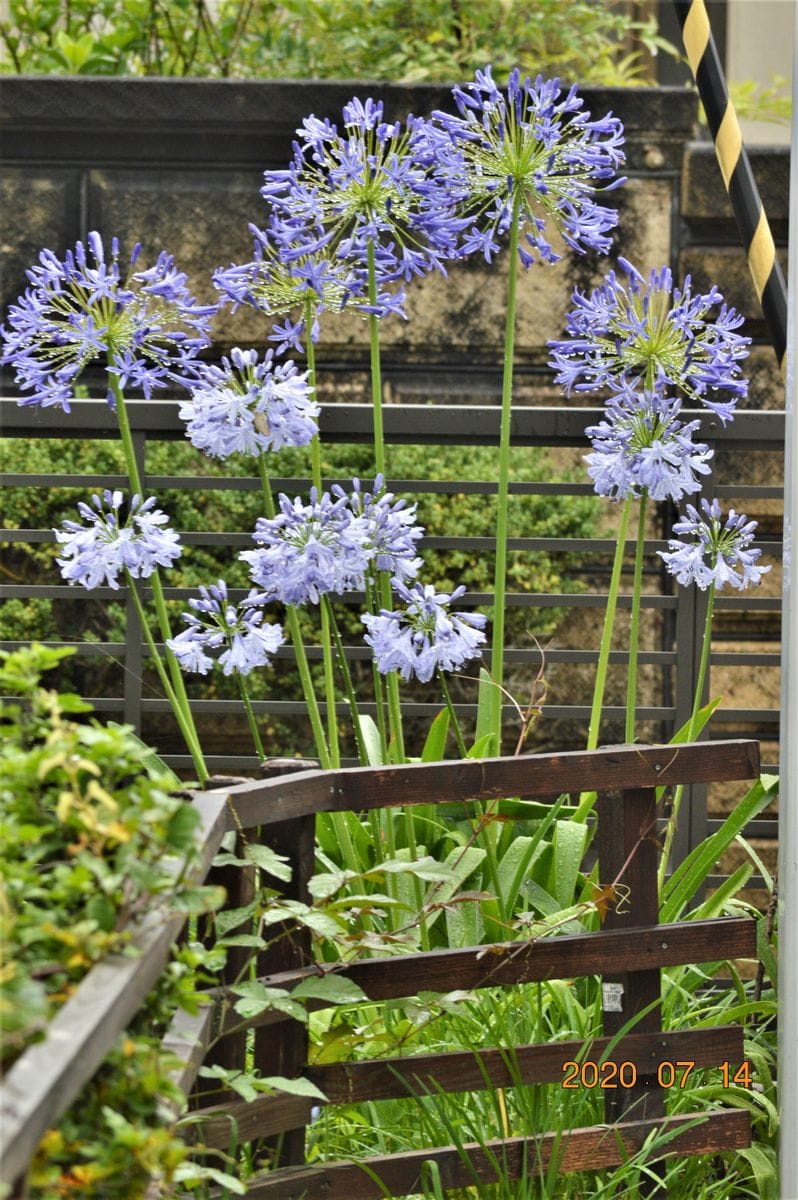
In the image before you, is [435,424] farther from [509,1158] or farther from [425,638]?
[509,1158]

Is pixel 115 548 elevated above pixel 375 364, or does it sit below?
below

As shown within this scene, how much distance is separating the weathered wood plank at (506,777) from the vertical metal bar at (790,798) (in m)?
0.23

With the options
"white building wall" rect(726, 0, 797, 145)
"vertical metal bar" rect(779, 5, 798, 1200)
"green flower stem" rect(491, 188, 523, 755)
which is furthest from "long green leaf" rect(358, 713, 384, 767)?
"white building wall" rect(726, 0, 797, 145)

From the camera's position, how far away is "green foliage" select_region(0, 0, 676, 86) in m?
4.88

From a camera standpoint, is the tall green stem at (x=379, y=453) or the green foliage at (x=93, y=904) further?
the tall green stem at (x=379, y=453)

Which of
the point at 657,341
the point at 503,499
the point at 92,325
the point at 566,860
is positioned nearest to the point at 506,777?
the point at 566,860

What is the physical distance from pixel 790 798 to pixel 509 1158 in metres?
0.68

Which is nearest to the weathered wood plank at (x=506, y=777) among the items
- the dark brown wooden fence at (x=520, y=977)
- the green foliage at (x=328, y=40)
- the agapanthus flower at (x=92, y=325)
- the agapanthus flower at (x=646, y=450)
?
the dark brown wooden fence at (x=520, y=977)

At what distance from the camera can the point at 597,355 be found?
2.67m

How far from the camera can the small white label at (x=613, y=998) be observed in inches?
87.7

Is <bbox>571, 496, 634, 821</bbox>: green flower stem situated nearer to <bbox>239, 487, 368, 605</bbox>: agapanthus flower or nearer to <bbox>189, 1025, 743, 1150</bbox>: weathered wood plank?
<bbox>189, 1025, 743, 1150</bbox>: weathered wood plank

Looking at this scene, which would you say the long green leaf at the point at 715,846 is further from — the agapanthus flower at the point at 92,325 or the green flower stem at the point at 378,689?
the agapanthus flower at the point at 92,325

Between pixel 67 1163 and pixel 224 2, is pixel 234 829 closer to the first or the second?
pixel 67 1163

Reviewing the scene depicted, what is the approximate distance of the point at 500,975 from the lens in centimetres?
212
